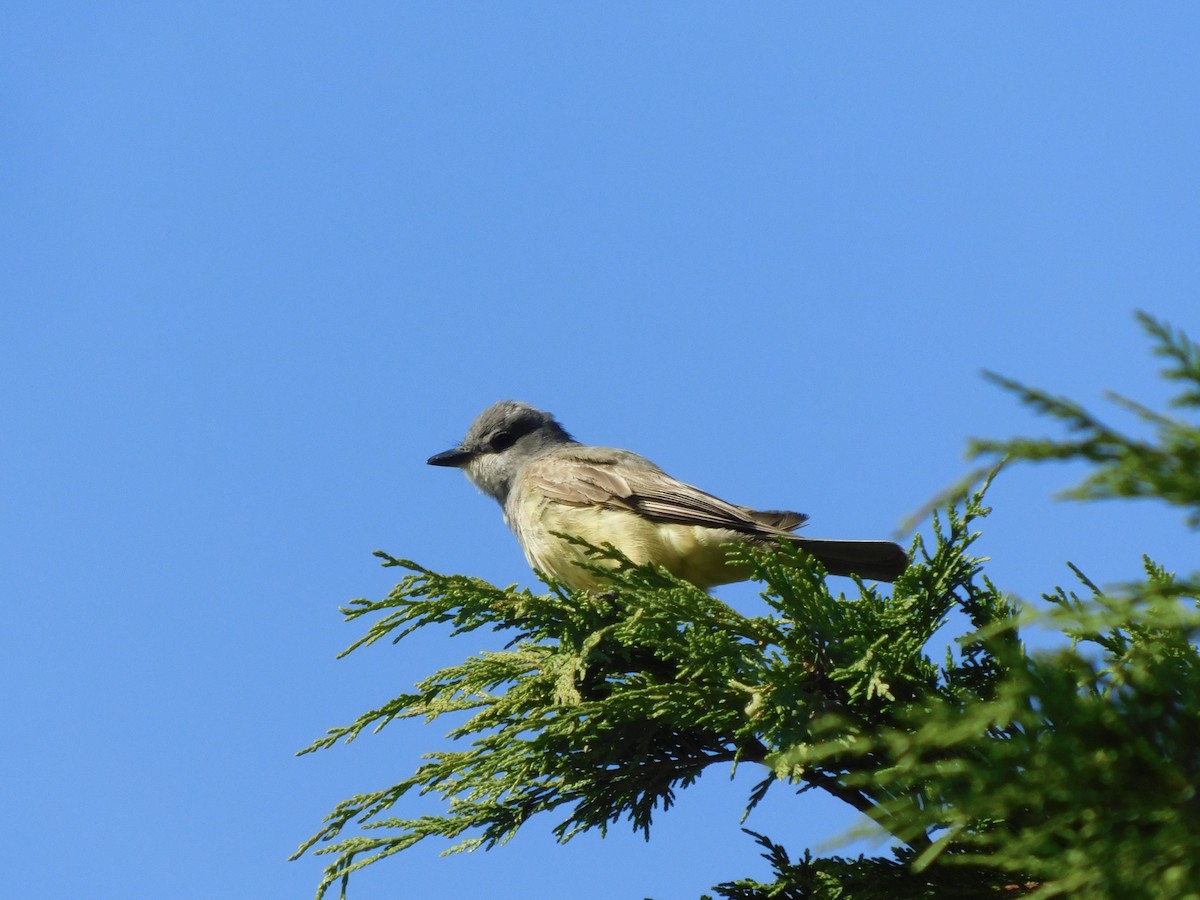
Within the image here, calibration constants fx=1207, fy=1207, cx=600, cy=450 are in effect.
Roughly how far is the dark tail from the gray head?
3003 mm

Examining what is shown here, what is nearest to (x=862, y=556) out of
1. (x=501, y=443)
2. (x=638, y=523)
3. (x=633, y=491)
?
(x=638, y=523)

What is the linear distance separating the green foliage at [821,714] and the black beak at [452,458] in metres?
3.83

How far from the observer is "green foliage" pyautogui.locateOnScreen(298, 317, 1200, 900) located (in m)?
2.41

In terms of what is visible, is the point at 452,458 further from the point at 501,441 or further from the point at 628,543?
the point at 628,543

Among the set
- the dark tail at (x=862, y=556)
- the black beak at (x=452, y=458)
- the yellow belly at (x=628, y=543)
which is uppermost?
the black beak at (x=452, y=458)

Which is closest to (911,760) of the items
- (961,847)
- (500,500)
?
(961,847)

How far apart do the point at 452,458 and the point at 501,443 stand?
14.8 inches

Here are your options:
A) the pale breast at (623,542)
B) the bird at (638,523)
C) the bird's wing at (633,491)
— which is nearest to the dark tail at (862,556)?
the bird at (638,523)

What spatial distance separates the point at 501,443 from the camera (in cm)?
885

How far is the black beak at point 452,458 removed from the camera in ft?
29.1

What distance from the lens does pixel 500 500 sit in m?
8.67

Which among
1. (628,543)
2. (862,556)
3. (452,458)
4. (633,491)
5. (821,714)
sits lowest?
(821,714)

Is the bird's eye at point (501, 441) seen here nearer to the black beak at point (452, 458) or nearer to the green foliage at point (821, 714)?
the black beak at point (452, 458)

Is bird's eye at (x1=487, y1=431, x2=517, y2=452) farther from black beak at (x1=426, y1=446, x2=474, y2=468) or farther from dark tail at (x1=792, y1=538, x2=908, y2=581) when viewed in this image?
dark tail at (x1=792, y1=538, x2=908, y2=581)
